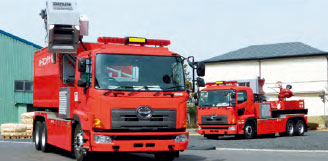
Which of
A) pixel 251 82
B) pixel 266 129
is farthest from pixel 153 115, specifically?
pixel 251 82

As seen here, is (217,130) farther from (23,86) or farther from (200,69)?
(23,86)

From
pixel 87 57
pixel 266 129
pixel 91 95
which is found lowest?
pixel 266 129

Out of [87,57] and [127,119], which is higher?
[87,57]

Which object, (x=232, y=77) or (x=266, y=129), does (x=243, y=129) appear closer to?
(x=266, y=129)

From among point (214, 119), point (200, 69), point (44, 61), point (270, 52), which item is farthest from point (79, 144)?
point (270, 52)

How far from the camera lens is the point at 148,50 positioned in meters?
11.9

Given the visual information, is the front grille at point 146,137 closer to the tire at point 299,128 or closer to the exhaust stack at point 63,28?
the exhaust stack at point 63,28

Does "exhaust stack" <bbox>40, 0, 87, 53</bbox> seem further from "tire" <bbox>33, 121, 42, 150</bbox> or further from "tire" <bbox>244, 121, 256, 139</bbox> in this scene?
"tire" <bbox>244, 121, 256, 139</bbox>

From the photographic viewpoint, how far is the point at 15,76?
123ft

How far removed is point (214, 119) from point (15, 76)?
65.2 feet

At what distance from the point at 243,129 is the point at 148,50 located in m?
11.8

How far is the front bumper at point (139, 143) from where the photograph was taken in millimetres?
10930

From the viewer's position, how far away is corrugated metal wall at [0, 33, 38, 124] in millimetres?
36594

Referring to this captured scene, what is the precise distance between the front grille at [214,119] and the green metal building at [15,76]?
18518mm
